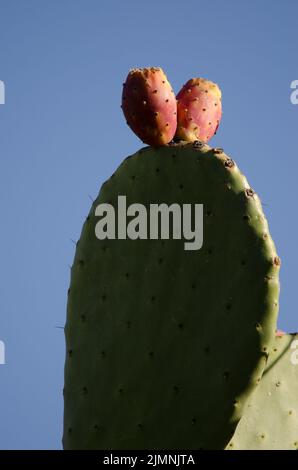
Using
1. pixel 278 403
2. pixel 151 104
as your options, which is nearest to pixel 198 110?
pixel 151 104

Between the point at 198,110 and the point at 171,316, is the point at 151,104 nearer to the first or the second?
the point at 198,110

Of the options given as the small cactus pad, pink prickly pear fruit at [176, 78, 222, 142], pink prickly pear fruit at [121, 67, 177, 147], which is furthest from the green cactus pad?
the small cactus pad

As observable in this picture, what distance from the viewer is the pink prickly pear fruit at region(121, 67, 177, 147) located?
8.52 feet

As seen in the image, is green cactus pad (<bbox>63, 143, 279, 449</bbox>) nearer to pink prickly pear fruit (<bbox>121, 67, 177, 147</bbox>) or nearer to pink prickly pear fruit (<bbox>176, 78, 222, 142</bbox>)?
pink prickly pear fruit (<bbox>121, 67, 177, 147</bbox>)

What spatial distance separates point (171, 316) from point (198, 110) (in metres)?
0.65

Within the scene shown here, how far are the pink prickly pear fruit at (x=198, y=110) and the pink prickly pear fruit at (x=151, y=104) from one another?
7 cm

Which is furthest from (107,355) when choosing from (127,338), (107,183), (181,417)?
(107,183)

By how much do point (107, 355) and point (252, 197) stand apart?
0.55 meters

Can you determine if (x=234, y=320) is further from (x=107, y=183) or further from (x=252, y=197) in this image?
(x=107, y=183)

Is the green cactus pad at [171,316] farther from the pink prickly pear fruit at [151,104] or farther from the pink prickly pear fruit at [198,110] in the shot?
the pink prickly pear fruit at [198,110]

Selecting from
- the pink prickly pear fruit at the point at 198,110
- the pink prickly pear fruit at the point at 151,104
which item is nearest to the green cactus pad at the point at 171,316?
the pink prickly pear fruit at the point at 151,104

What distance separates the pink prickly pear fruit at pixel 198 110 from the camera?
2711mm

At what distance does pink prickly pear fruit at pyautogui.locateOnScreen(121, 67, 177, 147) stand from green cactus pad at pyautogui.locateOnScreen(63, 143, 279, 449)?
0.05m

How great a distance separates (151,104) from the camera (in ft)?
8.61
